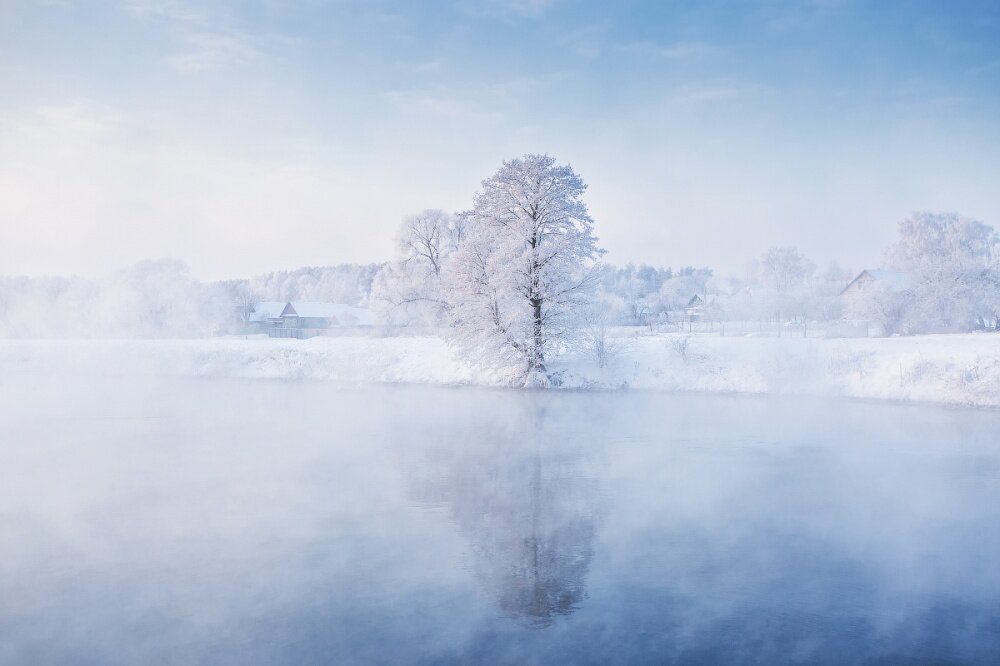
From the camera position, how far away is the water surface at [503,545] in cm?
885

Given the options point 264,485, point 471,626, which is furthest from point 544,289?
point 471,626

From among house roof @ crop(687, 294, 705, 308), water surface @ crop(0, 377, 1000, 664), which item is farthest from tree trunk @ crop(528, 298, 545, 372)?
house roof @ crop(687, 294, 705, 308)

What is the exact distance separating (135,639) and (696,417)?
24.4 meters

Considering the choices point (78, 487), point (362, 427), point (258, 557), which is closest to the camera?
point (258, 557)

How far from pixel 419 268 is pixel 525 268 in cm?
2628

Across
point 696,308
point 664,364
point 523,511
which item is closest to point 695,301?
point 696,308

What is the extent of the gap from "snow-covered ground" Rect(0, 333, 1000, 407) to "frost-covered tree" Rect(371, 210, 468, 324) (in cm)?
634

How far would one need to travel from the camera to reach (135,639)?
29.1 ft

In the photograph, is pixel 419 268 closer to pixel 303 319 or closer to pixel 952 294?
pixel 303 319

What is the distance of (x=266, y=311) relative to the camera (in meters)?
Result: 104

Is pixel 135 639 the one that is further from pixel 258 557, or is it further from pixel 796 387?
pixel 796 387

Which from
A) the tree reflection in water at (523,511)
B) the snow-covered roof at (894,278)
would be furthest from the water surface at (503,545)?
the snow-covered roof at (894,278)

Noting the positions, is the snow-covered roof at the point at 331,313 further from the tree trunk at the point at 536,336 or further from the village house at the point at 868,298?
the village house at the point at 868,298

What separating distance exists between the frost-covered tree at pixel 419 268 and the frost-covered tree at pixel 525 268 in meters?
21.1
